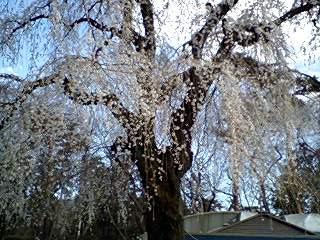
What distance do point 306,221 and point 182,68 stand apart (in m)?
8.14

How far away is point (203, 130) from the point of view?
22.0 feet

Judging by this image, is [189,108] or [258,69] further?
[258,69]

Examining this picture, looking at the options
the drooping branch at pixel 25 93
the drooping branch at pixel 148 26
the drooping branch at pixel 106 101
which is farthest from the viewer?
the drooping branch at pixel 148 26

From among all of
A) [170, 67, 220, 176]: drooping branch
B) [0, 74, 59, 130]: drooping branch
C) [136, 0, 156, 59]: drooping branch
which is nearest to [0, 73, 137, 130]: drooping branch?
[0, 74, 59, 130]: drooping branch

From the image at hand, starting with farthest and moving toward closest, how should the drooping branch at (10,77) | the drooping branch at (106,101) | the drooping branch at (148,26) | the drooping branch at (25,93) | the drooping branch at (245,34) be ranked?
the drooping branch at (10,77), the drooping branch at (245,34), the drooping branch at (148,26), the drooping branch at (25,93), the drooping branch at (106,101)

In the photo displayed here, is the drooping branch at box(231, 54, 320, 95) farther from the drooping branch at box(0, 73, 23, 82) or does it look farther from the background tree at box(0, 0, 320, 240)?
the drooping branch at box(0, 73, 23, 82)

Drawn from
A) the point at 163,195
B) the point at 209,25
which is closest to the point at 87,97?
the point at 163,195

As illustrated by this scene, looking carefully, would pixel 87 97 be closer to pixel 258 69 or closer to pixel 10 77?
pixel 10 77

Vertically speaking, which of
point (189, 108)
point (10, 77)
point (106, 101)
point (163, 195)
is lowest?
point (163, 195)

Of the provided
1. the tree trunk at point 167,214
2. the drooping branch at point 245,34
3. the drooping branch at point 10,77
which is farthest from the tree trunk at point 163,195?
the drooping branch at point 10,77

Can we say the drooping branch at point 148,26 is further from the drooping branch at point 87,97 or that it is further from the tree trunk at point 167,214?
the tree trunk at point 167,214

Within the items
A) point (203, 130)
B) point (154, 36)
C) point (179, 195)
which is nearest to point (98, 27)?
point (154, 36)

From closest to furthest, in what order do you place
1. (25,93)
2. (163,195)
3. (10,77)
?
(25,93), (163,195), (10,77)

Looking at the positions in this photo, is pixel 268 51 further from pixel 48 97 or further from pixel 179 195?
pixel 48 97
